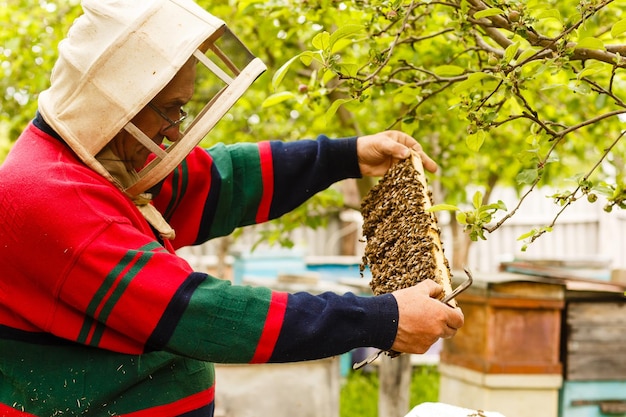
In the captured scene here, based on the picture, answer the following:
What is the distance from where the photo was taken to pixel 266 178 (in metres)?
2.66

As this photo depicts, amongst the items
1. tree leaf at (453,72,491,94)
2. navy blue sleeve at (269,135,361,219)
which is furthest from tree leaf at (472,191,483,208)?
navy blue sleeve at (269,135,361,219)

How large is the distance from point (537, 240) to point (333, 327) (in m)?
10.3

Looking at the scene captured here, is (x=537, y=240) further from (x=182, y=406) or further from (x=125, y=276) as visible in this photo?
(x=125, y=276)

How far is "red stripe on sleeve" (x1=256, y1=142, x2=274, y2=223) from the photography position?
8.71ft

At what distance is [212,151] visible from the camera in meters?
2.69

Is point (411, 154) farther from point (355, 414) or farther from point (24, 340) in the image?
point (355, 414)

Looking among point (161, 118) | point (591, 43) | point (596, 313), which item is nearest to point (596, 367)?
point (596, 313)

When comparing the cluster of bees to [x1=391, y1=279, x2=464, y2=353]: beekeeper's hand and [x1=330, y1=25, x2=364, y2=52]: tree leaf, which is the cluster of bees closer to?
[x1=391, y1=279, x2=464, y2=353]: beekeeper's hand

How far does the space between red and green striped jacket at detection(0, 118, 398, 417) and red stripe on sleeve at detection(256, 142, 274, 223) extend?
70 centimetres

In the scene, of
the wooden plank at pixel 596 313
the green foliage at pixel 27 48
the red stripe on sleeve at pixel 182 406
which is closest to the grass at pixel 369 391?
the wooden plank at pixel 596 313

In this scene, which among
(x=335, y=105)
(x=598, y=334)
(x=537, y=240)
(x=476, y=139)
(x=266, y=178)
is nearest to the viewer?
(x=476, y=139)

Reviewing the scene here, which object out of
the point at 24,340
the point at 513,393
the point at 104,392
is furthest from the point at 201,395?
the point at 513,393

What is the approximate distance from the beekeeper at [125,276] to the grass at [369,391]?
3942 mm

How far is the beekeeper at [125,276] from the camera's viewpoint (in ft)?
5.90
